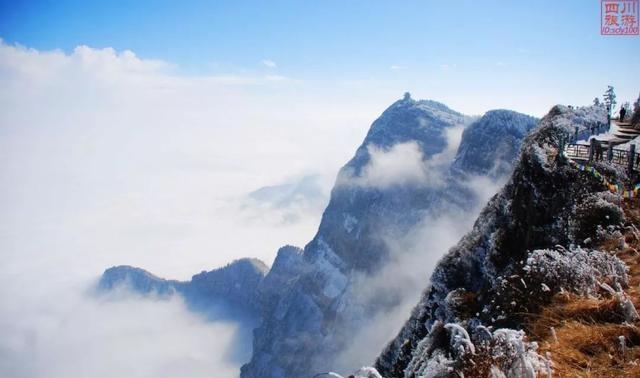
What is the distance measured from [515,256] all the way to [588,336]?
49.1 feet

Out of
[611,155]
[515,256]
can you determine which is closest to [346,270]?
[515,256]

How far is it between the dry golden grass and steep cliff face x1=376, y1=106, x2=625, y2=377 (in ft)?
2.54

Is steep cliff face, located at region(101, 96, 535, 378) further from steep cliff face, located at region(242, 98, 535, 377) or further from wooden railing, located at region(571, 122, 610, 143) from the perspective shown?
wooden railing, located at region(571, 122, 610, 143)

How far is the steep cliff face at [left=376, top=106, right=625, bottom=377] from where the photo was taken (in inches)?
450

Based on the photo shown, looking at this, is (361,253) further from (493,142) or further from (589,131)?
(589,131)

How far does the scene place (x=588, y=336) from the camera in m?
7.03

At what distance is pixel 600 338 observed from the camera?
6.83 meters

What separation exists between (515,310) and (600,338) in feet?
14.7

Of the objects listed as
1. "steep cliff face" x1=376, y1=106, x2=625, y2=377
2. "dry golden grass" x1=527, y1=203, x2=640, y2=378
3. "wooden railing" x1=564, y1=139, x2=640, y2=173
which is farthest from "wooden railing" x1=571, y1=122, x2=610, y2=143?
"dry golden grass" x1=527, y1=203, x2=640, y2=378

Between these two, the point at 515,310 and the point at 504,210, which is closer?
the point at 515,310

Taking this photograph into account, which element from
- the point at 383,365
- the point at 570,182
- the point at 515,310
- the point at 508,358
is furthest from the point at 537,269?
the point at 383,365

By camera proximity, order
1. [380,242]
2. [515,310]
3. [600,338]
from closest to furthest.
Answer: [600,338]
[515,310]
[380,242]

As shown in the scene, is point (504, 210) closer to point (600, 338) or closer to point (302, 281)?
point (600, 338)

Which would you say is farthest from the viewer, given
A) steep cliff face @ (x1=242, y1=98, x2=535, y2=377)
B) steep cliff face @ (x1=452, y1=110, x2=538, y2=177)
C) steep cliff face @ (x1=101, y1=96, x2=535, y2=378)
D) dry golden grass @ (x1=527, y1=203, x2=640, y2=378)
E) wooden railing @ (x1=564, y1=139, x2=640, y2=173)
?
steep cliff face @ (x1=242, y1=98, x2=535, y2=377)
